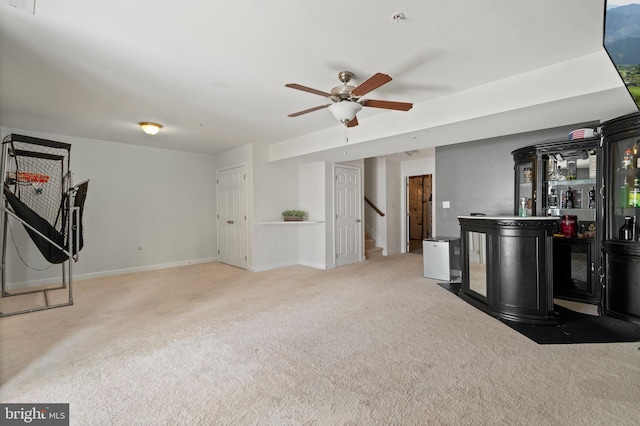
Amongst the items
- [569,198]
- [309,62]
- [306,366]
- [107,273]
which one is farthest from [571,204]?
[107,273]

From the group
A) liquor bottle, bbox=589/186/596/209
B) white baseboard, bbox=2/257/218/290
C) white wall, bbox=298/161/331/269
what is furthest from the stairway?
liquor bottle, bbox=589/186/596/209

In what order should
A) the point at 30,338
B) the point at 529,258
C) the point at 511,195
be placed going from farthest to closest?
the point at 511,195
the point at 529,258
the point at 30,338

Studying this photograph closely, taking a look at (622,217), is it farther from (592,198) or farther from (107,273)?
(107,273)

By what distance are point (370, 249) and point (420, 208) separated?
2983 mm

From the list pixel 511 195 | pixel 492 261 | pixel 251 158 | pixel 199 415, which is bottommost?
pixel 199 415

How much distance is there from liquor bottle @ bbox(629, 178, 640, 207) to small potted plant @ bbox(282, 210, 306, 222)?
14.9 feet

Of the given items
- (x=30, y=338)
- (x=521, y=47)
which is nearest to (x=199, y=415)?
(x=30, y=338)

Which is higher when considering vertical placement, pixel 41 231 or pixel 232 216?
pixel 232 216

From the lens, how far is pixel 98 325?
317cm

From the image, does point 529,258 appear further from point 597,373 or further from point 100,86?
point 100,86

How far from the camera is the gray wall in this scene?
4406 millimetres

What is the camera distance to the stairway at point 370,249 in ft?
23.3

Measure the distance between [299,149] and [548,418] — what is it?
456 centimetres

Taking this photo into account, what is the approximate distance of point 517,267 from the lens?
313 centimetres
